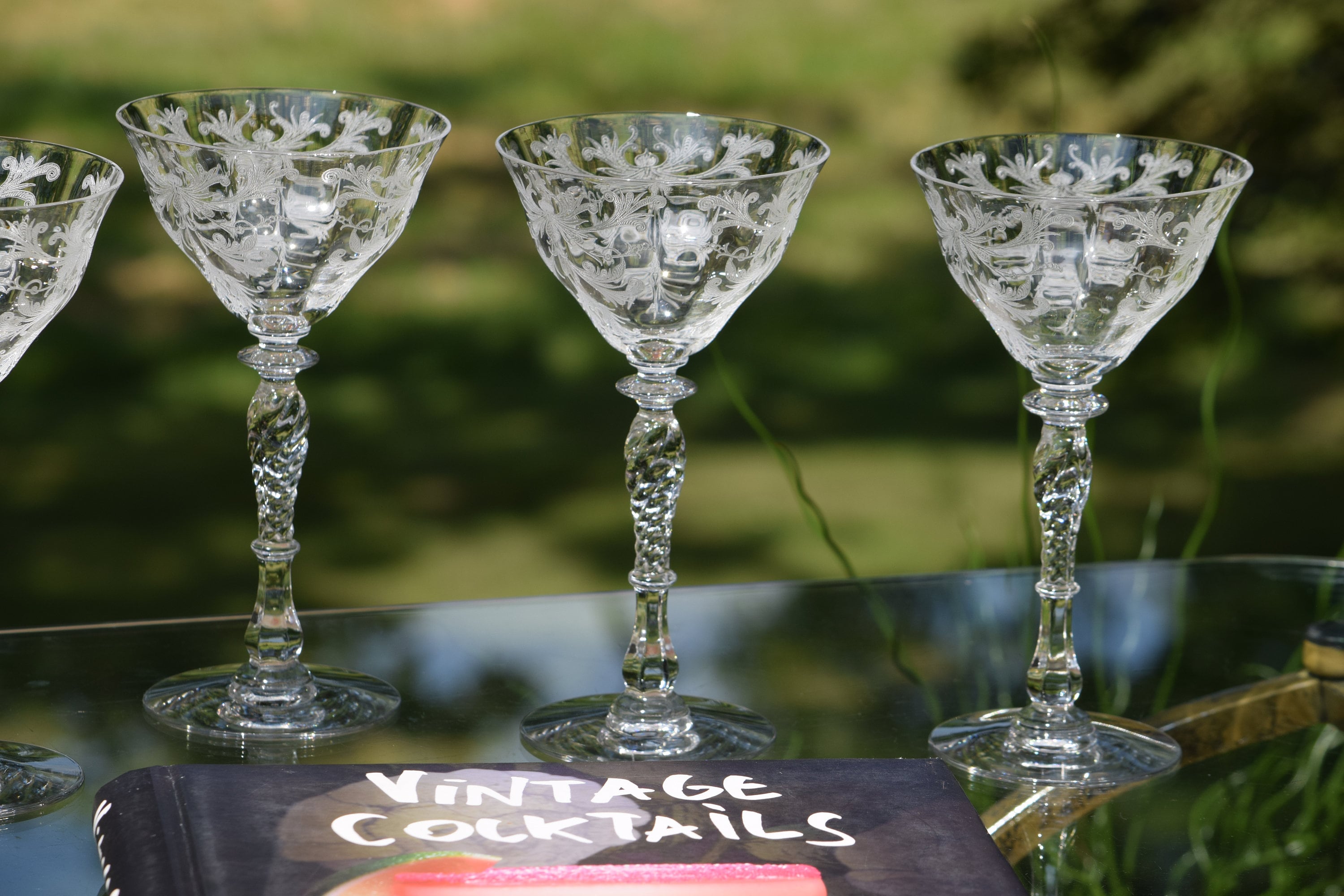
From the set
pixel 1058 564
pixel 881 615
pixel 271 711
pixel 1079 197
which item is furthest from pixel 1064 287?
pixel 271 711

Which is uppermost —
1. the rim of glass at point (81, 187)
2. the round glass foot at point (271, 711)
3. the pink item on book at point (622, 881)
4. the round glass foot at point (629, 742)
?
the rim of glass at point (81, 187)

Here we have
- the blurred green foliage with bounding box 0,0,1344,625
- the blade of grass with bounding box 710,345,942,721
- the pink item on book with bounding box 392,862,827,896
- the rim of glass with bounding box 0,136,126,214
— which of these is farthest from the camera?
the blurred green foliage with bounding box 0,0,1344,625

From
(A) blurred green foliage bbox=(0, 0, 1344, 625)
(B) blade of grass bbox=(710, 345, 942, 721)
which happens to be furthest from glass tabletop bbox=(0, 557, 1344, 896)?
(A) blurred green foliage bbox=(0, 0, 1344, 625)

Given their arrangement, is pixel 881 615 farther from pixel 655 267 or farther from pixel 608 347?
pixel 608 347

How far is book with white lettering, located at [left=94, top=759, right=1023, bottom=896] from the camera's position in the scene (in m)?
0.58

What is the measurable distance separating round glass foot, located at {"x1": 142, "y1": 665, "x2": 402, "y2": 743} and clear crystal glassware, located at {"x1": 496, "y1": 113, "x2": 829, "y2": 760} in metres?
0.09

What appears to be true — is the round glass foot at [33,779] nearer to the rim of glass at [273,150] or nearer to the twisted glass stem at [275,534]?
the twisted glass stem at [275,534]

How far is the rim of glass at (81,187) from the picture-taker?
71cm

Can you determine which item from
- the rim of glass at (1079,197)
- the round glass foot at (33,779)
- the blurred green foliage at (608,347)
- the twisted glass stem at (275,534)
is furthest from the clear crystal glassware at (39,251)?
the blurred green foliage at (608,347)

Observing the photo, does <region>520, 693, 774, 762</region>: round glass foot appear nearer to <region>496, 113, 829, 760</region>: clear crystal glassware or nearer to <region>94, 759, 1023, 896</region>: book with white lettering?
<region>496, 113, 829, 760</region>: clear crystal glassware

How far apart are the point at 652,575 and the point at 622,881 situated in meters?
0.28

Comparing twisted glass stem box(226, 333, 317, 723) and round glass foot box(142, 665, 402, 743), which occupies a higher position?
twisted glass stem box(226, 333, 317, 723)

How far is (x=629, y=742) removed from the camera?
84 cm

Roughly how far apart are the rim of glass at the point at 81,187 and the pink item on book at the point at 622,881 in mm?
336
